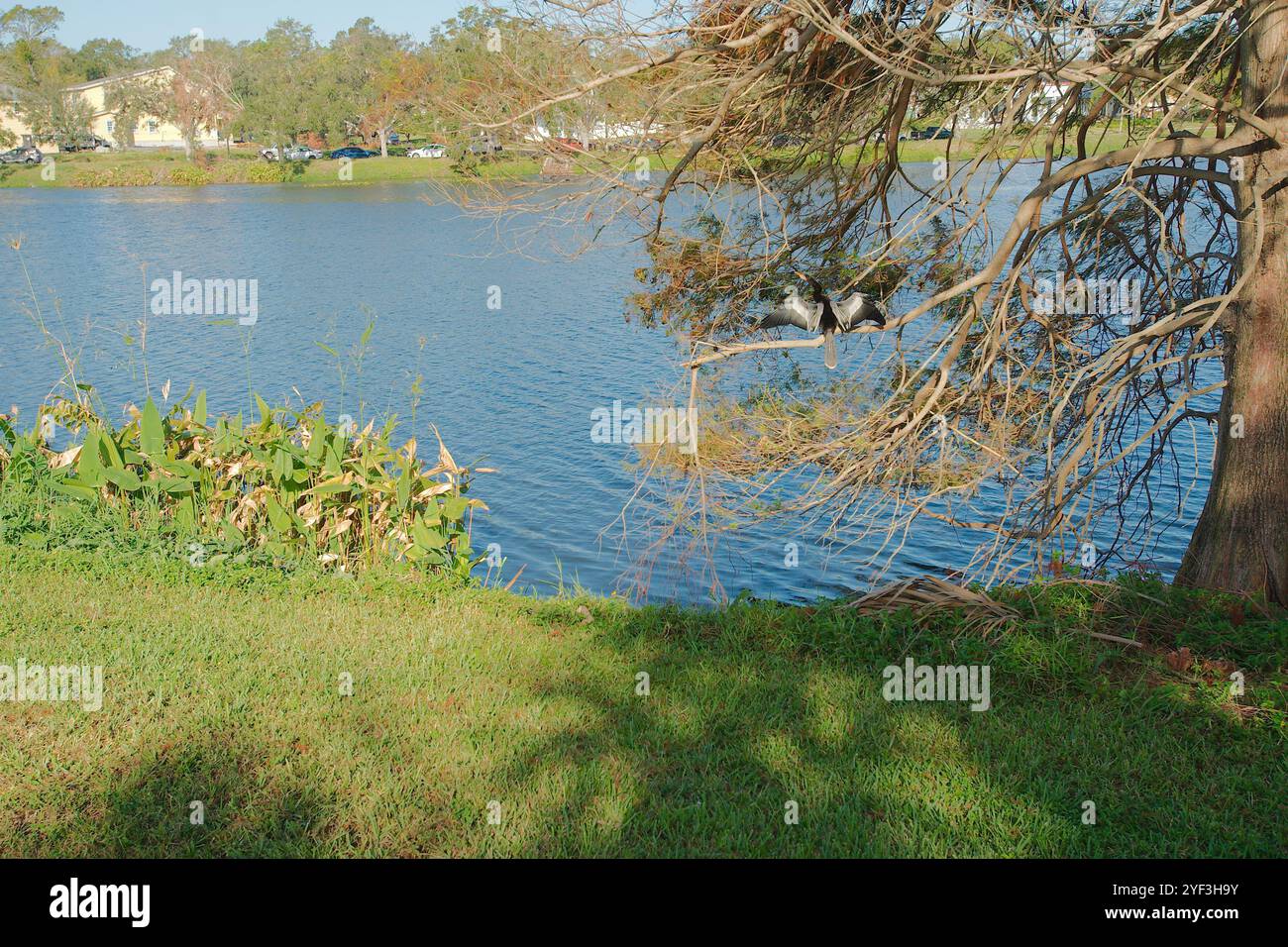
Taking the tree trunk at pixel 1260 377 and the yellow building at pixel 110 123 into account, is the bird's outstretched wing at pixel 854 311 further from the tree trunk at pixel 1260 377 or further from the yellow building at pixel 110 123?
the yellow building at pixel 110 123

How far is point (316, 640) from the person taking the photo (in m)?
5.77

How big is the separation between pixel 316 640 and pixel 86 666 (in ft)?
3.58

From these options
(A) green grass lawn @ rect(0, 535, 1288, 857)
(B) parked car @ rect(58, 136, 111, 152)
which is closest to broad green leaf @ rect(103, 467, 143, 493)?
(A) green grass lawn @ rect(0, 535, 1288, 857)

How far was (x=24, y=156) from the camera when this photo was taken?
67.6 metres

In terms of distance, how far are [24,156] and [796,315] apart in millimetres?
75190

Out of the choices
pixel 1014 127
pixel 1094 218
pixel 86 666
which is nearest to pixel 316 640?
pixel 86 666

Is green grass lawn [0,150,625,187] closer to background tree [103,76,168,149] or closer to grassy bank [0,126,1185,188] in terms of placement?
grassy bank [0,126,1185,188]

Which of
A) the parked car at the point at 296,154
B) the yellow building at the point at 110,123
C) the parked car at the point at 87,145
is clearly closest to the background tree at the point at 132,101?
the yellow building at the point at 110,123

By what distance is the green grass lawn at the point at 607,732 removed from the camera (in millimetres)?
4023

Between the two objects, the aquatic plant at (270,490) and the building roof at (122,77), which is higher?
the building roof at (122,77)

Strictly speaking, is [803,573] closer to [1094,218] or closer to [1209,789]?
[1094,218]

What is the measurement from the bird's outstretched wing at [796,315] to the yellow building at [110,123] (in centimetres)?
7575

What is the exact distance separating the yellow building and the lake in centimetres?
3901
